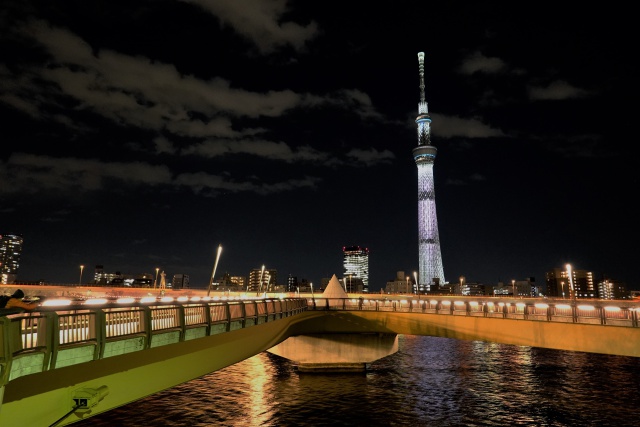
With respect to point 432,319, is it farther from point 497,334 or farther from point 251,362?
point 251,362

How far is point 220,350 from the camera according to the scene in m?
21.1

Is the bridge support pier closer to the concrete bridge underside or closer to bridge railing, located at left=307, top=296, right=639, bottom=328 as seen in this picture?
the concrete bridge underside

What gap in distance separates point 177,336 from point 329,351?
34940 mm

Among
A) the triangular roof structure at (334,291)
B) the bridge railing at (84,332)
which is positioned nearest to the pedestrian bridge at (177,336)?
the bridge railing at (84,332)

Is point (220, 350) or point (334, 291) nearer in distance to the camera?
point (220, 350)

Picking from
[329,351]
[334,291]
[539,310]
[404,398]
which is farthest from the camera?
[334,291]

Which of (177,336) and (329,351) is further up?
(177,336)

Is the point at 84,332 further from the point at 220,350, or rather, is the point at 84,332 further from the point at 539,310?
the point at 539,310

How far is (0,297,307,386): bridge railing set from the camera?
10.5 m

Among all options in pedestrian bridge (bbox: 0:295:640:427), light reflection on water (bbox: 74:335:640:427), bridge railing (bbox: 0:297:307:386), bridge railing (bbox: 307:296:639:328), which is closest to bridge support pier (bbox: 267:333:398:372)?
pedestrian bridge (bbox: 0:295:640:427)

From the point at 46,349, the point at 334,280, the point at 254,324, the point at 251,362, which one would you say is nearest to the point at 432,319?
the point at 254,324

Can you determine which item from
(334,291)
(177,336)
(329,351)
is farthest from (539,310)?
(334,291)

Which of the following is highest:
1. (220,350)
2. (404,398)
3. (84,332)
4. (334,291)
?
(334,291)

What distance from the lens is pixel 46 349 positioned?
37.5 ft
